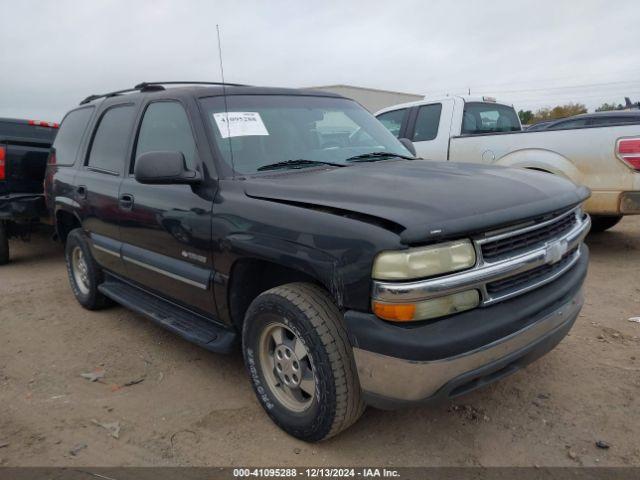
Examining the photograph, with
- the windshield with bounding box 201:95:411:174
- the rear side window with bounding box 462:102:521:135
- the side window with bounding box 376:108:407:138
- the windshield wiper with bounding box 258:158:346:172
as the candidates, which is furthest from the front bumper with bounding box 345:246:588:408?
the side window with bounding box 376:108:407:138

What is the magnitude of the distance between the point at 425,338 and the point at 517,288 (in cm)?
58

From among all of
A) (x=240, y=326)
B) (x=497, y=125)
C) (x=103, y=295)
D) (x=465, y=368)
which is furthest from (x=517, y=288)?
(x=497, y=125)

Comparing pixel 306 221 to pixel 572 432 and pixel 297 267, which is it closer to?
pixel 297 267

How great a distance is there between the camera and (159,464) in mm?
2467

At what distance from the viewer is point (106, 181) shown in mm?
3941

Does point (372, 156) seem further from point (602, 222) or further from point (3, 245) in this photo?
point (3, 245)

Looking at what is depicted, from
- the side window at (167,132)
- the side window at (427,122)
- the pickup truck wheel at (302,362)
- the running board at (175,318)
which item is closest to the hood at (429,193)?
the pickup truck wheel at (302,362)

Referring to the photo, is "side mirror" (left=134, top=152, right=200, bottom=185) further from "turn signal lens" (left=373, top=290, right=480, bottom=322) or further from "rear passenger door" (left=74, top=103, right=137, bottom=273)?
"turn signal lens" (left=373, top=290, right=480, bottom=322)

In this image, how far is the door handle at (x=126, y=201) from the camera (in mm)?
3564

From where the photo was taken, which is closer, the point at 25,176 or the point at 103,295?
the point at 103,295

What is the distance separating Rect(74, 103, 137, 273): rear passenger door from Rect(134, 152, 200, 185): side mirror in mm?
1034

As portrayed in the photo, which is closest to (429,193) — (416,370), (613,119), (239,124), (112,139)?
(416,370)

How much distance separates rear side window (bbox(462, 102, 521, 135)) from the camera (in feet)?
23.6

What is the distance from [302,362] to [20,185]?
216 inches
